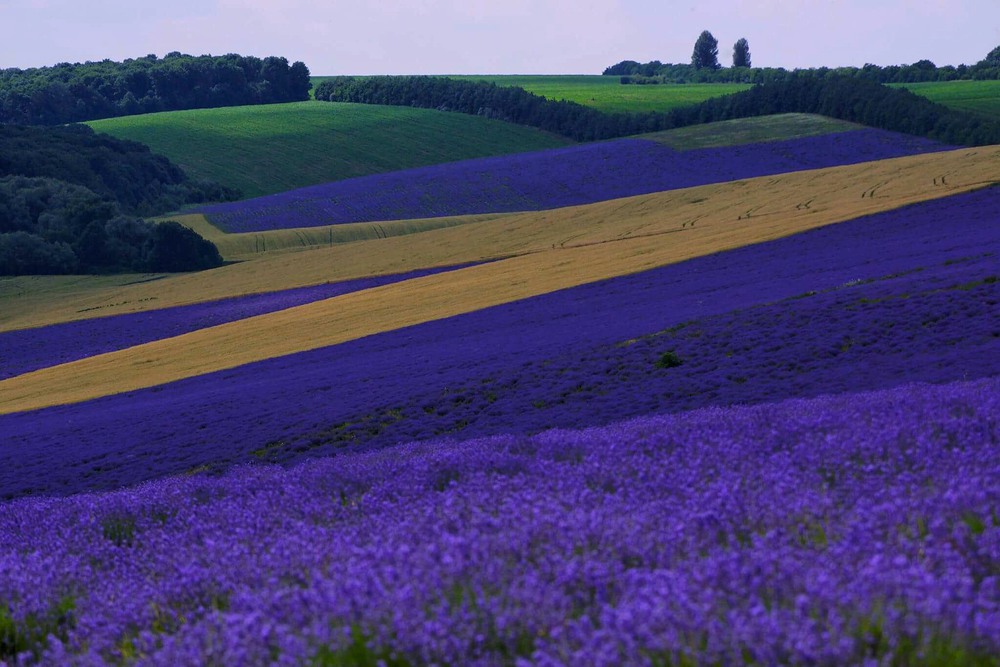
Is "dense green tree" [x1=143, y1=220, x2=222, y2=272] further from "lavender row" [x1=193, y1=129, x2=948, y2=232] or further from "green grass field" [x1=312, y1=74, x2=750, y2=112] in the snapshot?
"green grass field" [x1=312, y1=74, x2=750, y2=112]

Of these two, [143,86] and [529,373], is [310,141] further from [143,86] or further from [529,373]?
[529,373]

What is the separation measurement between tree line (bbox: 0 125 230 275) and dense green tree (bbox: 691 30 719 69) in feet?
362

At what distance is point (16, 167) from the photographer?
74.8 m

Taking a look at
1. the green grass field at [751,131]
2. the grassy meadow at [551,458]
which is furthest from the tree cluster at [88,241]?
the green grass field at [751,131]

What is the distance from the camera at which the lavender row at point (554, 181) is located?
6919 cm

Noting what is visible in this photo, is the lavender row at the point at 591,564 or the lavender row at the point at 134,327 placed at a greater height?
the lavender row at the point at 591,564

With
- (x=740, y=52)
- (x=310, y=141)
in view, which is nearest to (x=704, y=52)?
(x=740, y=52)

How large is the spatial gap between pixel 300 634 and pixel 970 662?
6.06 feet

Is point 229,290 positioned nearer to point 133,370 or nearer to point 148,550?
point 133,370

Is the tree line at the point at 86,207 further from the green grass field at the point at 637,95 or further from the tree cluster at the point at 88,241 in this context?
the green grass field at the point at 637,95

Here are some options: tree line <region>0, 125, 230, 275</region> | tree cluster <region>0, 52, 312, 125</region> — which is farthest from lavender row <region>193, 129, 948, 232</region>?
tree cluster <region>0, 52, 312, 125</region>

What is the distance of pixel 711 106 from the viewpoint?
3531 inches

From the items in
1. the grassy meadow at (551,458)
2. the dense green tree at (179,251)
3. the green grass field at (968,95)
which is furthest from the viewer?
the green grass field at (968,95)

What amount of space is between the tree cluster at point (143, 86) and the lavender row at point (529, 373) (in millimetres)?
99823
